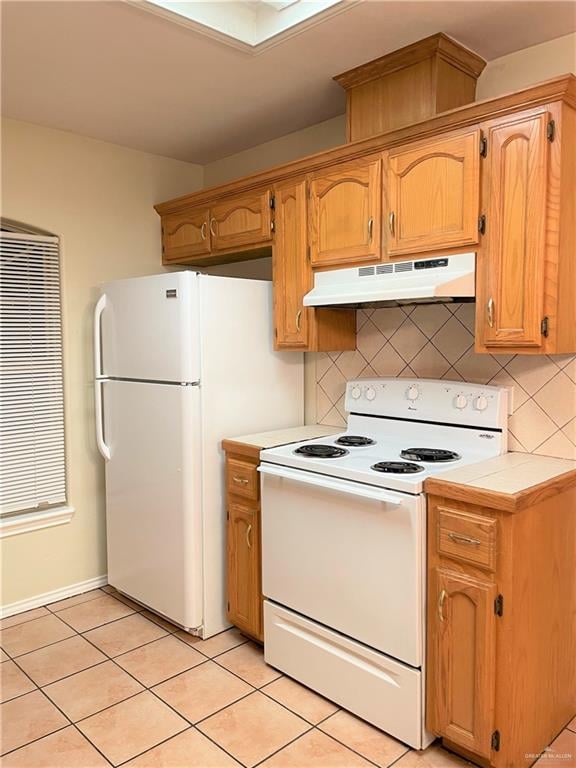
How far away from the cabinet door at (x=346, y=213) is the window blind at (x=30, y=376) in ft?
4.85

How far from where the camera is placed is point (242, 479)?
2.64 m

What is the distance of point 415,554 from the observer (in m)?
1.91

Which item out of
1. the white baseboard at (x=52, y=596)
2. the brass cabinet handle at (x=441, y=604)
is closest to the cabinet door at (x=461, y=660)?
the brass cabinet handle at (x=441, y=604)

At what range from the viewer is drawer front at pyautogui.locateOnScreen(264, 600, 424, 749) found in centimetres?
198

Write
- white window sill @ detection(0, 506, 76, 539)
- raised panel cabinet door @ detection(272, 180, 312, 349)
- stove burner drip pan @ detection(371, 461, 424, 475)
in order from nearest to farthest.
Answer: stove burner drip pan @ detection(371, 461, 424, 475)
raised panel cabinet door @ detection(272, 180, 312, 349)
white window sill @ detection(0, 506, 76, 539)

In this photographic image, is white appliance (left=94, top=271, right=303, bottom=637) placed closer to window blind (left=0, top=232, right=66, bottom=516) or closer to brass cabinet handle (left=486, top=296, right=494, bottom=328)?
window blind (left=0, top=232, right=66, bottom=516)

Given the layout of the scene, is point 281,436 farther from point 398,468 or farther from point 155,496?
point 398,468

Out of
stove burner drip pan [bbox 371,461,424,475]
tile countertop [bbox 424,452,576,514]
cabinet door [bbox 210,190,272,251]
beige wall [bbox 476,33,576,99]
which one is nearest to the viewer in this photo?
tile countertop [bbox 424,452,576,514]

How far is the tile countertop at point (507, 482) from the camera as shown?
175cm

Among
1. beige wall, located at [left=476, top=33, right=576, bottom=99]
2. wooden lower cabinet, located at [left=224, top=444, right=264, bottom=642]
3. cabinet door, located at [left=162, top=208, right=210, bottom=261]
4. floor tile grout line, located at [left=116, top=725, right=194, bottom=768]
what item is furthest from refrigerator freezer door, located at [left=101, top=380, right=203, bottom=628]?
beige wall, located at [left=476, top=33, right=576, bottom=99]

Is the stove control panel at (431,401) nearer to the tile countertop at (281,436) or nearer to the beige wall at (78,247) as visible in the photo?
the tile countertop at (281,436)

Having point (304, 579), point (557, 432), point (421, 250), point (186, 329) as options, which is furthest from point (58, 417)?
point (557, 432)

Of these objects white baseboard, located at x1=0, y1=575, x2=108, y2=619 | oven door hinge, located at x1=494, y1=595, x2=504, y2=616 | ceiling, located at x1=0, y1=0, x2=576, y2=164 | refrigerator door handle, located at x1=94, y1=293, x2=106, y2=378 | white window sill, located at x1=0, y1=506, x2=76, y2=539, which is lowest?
white baseboard, located at x1=0, y1=575, x2=108, y2=619

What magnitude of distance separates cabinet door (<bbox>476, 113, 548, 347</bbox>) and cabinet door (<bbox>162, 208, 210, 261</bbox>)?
5.33ft
